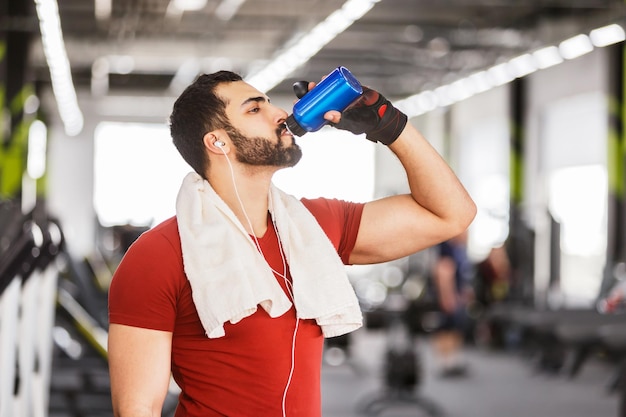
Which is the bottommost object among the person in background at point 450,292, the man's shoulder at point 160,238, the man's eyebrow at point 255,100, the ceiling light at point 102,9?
the person in background at point 450,292

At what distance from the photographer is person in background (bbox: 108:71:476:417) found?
183 centimetres

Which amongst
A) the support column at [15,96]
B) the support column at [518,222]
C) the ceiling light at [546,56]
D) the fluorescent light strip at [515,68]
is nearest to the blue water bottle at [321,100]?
the fluorescent light strip at [515,68]

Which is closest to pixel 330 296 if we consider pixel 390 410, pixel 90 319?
pixel 90 319

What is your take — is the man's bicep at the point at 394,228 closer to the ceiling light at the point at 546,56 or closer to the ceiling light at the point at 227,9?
the ceiling light at the point at 546,56

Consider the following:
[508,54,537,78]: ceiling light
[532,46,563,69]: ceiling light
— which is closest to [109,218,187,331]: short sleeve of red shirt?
[532,46,563,69]: ceiling light

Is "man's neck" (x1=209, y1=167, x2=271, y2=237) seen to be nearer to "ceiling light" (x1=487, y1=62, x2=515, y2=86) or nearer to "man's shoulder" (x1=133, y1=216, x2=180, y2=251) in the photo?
"man's shoulder" (x1=133, y1=216, x2=180, y2=251)

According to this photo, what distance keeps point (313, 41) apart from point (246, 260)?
8.38 meters

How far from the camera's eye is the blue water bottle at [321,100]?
1978 mm

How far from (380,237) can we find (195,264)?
54 cm

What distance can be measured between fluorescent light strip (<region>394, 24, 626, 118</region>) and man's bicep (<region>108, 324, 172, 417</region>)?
8.20m

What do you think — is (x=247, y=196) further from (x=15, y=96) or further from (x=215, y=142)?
(x=15, y=96)

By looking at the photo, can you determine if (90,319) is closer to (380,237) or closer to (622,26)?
(380,237)

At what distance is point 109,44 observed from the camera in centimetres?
1455

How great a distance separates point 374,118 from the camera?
2096mm
